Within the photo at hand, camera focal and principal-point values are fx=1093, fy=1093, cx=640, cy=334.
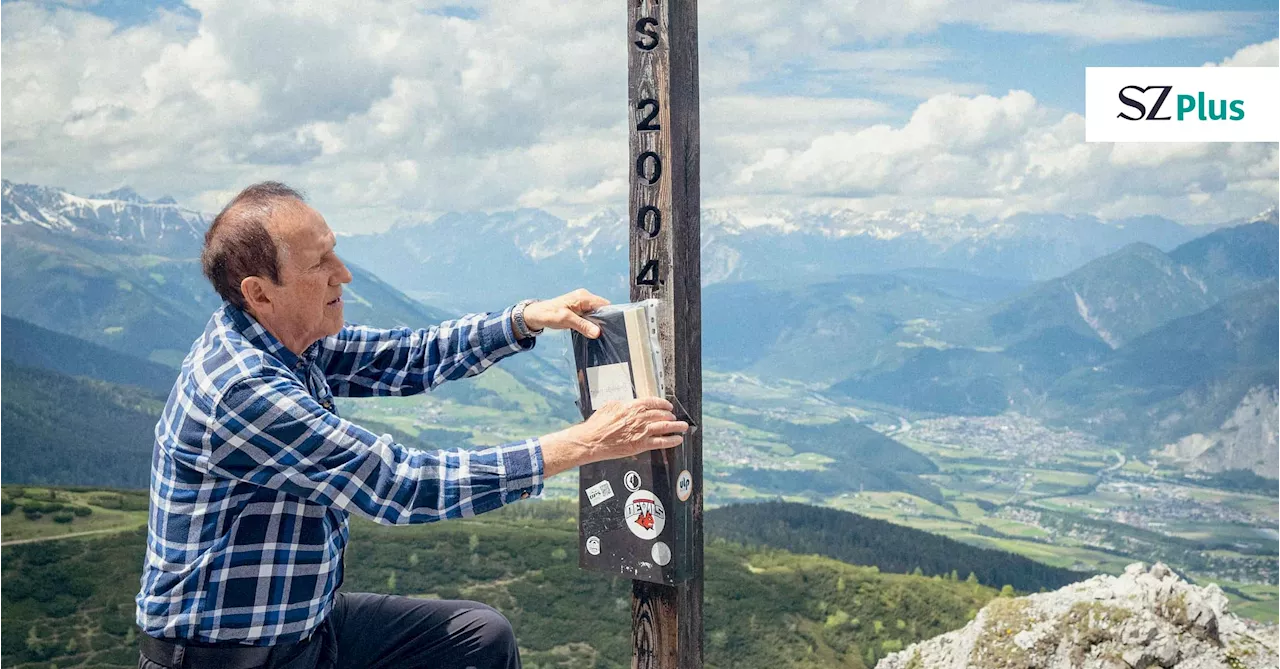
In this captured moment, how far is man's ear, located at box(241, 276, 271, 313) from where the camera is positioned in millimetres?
4746

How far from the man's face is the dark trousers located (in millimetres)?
1307

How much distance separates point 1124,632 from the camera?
9.32 metres

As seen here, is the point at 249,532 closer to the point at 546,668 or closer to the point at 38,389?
the point at 546,668

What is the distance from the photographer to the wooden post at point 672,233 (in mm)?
5957

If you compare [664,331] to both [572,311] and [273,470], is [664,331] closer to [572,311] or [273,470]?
[572,311]

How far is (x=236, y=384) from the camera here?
4.41 metres

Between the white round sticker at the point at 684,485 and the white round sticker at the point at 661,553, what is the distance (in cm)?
28

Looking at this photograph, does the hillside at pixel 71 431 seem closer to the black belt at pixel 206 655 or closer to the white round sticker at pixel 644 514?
the white round sticker at pixel 644 514

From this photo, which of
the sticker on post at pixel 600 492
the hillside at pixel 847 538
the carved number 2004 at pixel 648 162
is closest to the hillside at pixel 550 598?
the hillside at pixel 847 538

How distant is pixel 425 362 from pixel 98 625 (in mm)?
30793

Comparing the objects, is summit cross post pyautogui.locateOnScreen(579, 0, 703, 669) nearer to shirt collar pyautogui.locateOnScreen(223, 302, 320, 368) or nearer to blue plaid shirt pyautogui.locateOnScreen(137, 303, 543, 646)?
blue plaid shirt pyautogui.locateOnScreen(137, 303, 543, 646)

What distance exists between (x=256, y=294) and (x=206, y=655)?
1528 millimetres

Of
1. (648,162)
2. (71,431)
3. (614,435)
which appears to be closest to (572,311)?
(648,162)

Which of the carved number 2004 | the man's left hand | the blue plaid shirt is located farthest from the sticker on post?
the blue plaid shirt
